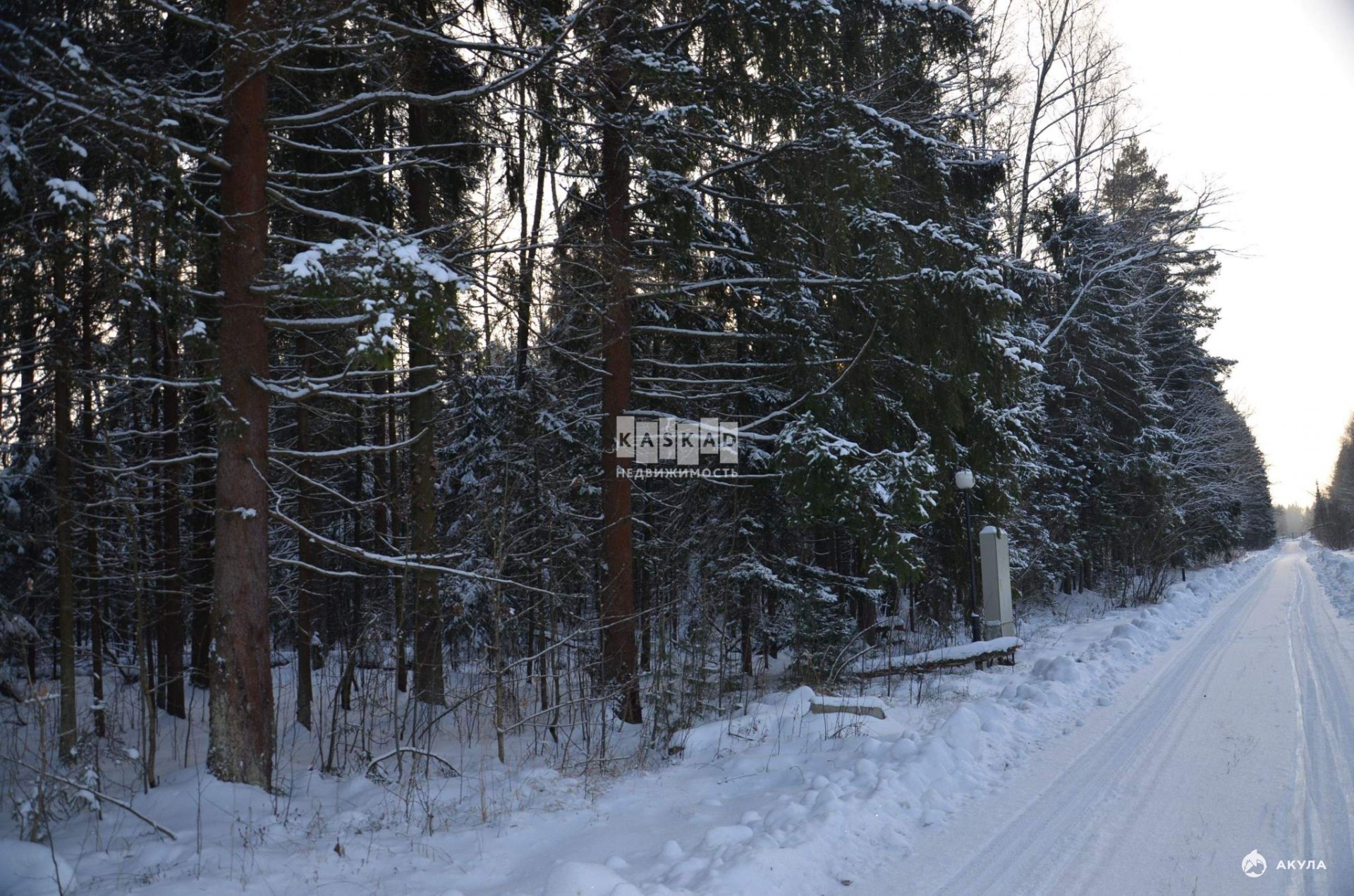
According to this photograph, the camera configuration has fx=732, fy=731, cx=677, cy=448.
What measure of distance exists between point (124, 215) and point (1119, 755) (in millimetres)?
9506

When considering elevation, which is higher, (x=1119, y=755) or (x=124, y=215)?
(x=124, y=215)

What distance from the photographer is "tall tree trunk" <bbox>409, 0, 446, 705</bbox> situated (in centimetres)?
904

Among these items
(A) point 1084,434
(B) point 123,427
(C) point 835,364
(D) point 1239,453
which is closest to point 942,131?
(C) point 835,364

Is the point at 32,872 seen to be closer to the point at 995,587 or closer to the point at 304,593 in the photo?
the point at 304,593

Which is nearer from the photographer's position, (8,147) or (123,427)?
(8,147)

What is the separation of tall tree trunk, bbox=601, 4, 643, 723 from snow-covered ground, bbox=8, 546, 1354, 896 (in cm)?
110

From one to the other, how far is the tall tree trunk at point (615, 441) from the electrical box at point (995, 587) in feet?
21.8

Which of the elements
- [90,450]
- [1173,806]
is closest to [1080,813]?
[1173,806]

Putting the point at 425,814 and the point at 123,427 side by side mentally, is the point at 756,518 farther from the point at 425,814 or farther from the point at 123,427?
the point at 123,427

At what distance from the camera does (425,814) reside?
223 inches

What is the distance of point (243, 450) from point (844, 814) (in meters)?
Answer: 5.48

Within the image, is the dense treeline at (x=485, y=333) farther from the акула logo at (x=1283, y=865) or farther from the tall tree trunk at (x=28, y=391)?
the акула logo at (x=1283, y=865)

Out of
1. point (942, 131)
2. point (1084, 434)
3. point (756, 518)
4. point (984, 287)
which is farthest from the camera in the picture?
point (1084, 434)

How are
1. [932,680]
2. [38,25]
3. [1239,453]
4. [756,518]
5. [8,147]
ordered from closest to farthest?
[8,147], [38,25], [932,680], [756,518], [1239,453]
